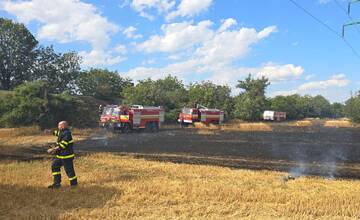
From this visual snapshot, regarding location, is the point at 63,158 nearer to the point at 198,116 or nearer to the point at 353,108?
the point at 198,116

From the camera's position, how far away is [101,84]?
67125 mm

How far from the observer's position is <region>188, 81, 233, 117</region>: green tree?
72.3m

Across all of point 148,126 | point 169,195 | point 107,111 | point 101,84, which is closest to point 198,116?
point 148,126

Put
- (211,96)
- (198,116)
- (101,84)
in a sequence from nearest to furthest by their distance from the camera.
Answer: (198,116) → (101,84) → (211,96)

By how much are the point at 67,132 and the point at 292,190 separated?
20.2ft

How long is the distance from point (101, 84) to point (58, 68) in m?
7.08

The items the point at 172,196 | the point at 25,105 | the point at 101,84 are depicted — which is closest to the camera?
the point at 172,196

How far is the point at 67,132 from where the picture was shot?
1096 centimetres

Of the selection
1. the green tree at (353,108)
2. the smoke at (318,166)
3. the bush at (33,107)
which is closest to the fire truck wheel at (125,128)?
the bush at (33,107)

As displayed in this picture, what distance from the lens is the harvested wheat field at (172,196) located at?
841 cm

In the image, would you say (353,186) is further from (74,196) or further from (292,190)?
(74,196)

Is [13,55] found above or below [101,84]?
above

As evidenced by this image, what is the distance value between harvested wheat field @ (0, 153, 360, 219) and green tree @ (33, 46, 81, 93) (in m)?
51.1

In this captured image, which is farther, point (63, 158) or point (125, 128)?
point (125, 128)
